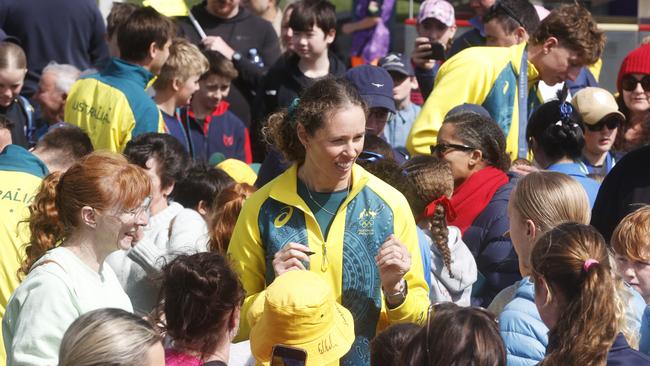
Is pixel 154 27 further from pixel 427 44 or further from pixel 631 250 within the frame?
pixel 631 250

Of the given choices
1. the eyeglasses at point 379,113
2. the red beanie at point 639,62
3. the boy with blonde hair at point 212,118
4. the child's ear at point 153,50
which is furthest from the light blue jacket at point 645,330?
the boy with blonde hair at point 212,118

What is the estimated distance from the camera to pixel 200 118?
848 cm

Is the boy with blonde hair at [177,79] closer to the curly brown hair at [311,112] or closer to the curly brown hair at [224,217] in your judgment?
the curly brown hair at [224,217]

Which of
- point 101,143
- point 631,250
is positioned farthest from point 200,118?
point 631,250

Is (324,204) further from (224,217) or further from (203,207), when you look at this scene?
(203,207)

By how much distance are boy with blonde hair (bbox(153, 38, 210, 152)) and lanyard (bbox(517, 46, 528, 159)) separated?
7.17 feet

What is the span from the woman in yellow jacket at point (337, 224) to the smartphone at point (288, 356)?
591 mm

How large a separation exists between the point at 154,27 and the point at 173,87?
1.76 ft

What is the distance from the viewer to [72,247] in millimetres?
4219

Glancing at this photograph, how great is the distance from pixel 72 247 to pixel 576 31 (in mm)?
3679

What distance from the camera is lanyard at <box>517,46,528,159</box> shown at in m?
6.90

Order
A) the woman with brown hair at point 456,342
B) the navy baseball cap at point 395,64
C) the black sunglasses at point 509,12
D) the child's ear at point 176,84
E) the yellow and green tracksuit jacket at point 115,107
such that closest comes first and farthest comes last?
the woman with brown hair at point 456,342, the yellow and green tracksuit jacket at point 115,107, the black sunglasses at point 509,12, the child's ear at point 176,84, the navy baseball cap at point 395,64

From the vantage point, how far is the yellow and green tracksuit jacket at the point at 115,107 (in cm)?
718

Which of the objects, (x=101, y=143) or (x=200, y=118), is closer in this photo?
(x=101, y=143)
